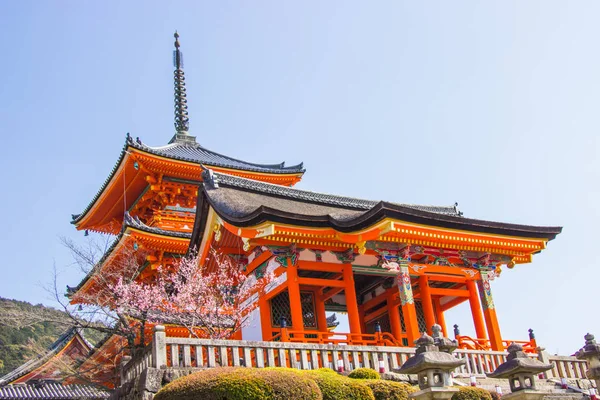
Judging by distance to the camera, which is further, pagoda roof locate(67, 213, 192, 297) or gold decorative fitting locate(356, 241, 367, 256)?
pagoda roof locate(67, 213, 192, 297)

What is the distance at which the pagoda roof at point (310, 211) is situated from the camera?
16.4m

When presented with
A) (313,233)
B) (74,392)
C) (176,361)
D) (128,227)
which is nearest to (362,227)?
(313,233)

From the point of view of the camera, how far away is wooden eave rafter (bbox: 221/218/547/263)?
16469mm

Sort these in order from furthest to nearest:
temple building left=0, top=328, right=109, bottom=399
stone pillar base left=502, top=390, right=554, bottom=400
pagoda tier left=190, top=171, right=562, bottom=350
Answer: temple building left=0, top=328, right=109, bottom=399, pagoda tier left=190, top=171, right=562, bottom=350, stone pillar base left=502, top=390, right=554, bottom=400

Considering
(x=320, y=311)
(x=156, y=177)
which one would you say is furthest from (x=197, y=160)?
(x=320, y=311)

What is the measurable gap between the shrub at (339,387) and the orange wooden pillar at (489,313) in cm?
893

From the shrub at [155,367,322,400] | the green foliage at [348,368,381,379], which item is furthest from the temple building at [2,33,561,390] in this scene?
the shrub at [155,367,322,400]

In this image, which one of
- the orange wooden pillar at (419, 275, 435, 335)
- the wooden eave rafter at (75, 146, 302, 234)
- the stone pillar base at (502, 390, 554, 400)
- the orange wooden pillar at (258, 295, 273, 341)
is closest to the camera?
the stone pillar base at (502, 390, 554, 400)

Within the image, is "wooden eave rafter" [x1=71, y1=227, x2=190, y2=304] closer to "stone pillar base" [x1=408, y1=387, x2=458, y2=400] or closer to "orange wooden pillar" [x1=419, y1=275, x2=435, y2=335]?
"orange wooden pillar" [x1=419, y1=275, x2=435, y2=335]

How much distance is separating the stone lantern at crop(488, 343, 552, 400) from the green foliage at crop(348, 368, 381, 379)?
2.40 meters

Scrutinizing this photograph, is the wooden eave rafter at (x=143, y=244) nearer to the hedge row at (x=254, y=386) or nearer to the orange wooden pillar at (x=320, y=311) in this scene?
the orange wooden pillar at (x=320, y=311)

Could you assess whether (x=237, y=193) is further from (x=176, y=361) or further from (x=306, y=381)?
(x=306, y=381)

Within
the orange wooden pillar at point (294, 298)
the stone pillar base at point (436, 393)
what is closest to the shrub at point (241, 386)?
the stone pillar base at point (436, 393)

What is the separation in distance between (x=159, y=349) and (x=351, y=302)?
7.21 metres
